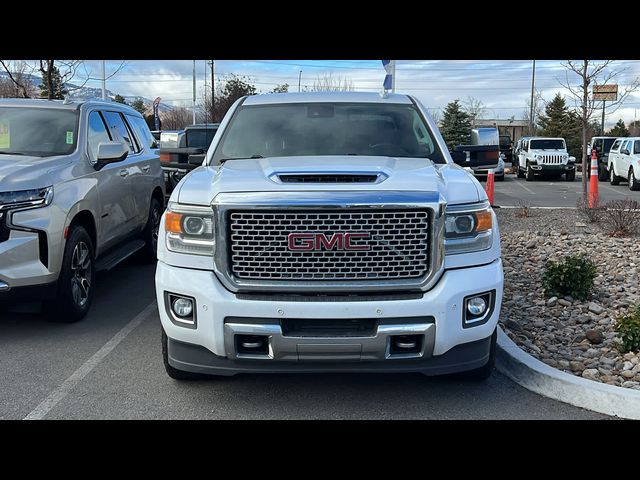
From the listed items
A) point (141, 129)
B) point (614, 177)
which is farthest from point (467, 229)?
point (614, 177)

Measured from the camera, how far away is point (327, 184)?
3680 millimetres

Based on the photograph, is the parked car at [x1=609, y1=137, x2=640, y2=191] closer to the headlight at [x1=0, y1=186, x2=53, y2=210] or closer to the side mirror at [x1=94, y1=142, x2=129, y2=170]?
the side mirror at [x1=94, y1=142, x2=129, y2=170]

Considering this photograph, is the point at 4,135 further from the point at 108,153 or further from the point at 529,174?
the point at 529,174

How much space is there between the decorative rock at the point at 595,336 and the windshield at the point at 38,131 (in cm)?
500

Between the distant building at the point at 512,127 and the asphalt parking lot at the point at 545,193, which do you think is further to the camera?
the distant building at the point at 512,127

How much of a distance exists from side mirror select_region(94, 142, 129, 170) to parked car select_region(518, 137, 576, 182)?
22559mm

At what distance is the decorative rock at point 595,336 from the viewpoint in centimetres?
499

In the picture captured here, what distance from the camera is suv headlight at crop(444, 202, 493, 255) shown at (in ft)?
12.2

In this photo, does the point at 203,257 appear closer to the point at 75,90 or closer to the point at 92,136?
the point at 92,136

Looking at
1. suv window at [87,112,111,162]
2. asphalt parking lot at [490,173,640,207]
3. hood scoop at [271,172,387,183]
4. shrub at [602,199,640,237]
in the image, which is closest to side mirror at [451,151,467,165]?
Result: hood scoop at [271,172,387,183]

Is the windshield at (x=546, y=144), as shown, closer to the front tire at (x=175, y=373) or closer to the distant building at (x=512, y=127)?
the front tire at (x=175, y=373)

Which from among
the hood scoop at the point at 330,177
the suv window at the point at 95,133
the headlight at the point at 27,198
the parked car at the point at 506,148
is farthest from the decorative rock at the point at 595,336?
the parked car at the point at 506,148

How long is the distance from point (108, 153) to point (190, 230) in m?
3.09
